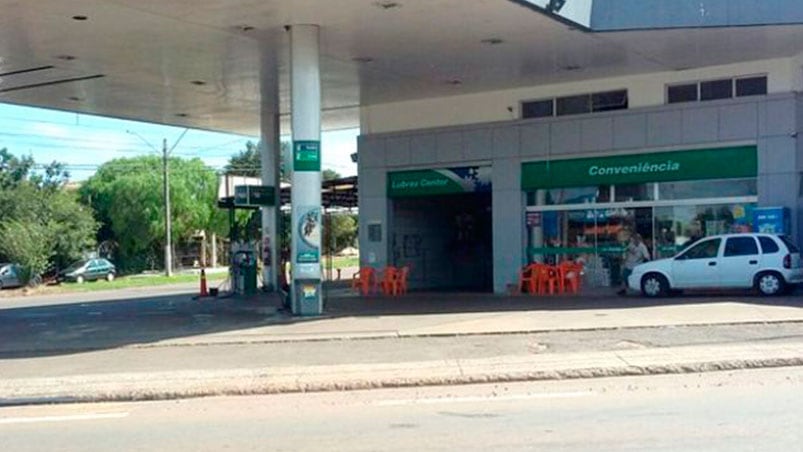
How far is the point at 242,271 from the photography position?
93.5 ft

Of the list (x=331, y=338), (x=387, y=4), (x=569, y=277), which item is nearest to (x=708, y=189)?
(x=569, y=277)

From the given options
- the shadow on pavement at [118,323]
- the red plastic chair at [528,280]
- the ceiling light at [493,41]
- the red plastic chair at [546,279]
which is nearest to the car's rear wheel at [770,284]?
the red plastic chair at [546,279]

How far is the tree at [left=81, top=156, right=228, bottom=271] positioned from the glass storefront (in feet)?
141

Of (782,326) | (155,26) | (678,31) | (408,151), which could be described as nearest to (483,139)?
(408,151)

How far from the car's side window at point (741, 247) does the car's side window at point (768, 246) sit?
15 centimetres

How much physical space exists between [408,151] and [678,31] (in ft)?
35.4

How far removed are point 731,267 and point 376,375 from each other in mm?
12778

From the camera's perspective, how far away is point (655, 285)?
22375 mm

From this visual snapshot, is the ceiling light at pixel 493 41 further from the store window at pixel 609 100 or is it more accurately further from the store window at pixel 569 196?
the store window at pixel 569 196

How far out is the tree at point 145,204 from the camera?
64.2 meters

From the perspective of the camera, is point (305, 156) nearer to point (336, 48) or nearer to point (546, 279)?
point (336, 48)

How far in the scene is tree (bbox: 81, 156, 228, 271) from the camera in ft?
211

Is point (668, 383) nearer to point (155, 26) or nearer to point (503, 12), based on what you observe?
point (503, 12)

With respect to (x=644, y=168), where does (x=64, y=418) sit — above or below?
below
